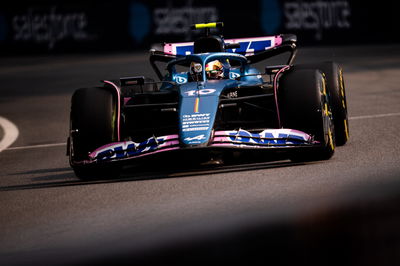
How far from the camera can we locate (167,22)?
30766 millimetres

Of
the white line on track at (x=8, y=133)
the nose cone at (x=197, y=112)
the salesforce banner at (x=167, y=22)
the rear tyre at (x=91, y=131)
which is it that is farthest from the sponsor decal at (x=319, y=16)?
the rear tyre at (x=91, y=131)

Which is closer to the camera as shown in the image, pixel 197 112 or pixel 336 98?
pixel 197 112

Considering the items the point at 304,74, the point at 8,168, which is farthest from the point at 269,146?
the point at 8,168

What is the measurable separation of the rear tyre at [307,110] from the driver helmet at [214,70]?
1363mm

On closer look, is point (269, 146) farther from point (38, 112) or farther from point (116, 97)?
point (38, 112)

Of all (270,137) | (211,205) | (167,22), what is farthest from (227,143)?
(167,22)

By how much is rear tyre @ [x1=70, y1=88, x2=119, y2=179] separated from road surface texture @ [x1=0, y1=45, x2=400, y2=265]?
5.5 inches

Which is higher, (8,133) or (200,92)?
(200,92)

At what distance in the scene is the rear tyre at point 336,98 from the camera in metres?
10.4

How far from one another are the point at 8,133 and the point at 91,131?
220 inches

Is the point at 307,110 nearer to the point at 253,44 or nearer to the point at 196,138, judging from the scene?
the point at 196,138

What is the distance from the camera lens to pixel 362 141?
35.4 ft

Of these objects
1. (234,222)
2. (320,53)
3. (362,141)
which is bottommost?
(320,53)

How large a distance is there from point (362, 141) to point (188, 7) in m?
20.4
